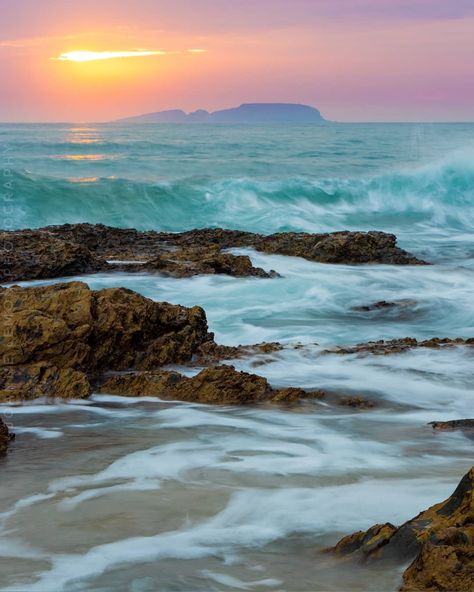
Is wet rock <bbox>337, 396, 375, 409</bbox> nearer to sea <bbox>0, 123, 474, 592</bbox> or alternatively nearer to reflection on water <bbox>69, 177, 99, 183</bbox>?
sea <bbox>0, 123, 474, 592</bbox>

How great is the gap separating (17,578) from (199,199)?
23.5 metres

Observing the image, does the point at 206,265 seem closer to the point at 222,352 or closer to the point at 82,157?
the point at 222,352

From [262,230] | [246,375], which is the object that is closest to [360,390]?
[246,375]

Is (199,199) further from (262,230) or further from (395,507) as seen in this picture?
(395,507)

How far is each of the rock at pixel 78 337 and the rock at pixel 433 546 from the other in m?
3.08

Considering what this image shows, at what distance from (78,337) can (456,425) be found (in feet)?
8.86

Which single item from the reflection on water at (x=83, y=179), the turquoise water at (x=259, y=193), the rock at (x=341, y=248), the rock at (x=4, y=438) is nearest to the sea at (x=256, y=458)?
the rock at (x=4, y=438)

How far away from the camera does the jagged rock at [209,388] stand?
18.9 feet

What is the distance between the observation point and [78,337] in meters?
6.07

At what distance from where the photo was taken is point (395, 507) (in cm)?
380

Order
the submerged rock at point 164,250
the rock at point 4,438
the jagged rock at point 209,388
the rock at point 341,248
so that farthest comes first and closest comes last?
the rock at point 341,248 < the submerged rock at point 164,250 < the jagged rock at point 209,388 < the rock at point 4,438

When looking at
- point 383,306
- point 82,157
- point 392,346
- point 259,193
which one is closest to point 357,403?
point 392,346

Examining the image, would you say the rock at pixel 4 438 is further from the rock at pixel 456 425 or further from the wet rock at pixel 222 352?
the rock at pixel 456 425

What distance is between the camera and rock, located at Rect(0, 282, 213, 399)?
5824mm
